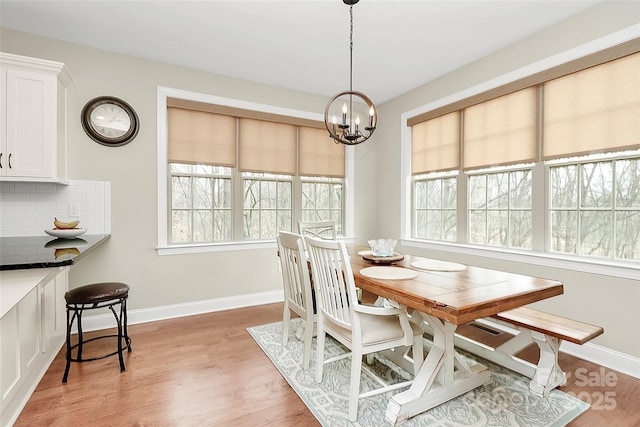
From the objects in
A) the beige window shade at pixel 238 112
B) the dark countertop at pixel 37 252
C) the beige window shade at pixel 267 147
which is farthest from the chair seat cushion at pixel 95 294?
the beige window shade at pixel 238 112

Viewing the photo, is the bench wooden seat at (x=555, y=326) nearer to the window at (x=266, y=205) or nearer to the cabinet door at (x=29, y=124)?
the window at (x=266, y=205)

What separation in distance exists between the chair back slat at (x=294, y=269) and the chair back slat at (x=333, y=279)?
0.19 metres

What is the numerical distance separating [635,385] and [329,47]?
355 centimetres

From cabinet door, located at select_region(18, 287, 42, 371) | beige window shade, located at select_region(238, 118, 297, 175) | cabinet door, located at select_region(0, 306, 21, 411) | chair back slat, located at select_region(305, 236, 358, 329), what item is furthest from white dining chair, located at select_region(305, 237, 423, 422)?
beige window shade, located at select_region(238, 118, 297, 175)

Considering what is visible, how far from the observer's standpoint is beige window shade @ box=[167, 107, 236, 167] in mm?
3301

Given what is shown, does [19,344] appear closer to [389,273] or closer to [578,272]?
[389,273]

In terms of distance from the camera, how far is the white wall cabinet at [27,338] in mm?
1631

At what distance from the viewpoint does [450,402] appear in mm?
1852

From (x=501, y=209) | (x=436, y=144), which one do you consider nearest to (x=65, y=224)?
(x=436, y=144)

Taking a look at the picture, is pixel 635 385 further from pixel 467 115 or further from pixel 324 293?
pixel 467 115

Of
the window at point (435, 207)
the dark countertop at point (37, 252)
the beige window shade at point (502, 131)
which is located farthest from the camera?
the window at point (435, 207)

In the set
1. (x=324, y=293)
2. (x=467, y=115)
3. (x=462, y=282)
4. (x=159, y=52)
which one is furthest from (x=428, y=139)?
(x=159, y=52)

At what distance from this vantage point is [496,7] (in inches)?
92.6

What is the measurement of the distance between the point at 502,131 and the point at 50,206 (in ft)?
14.2
